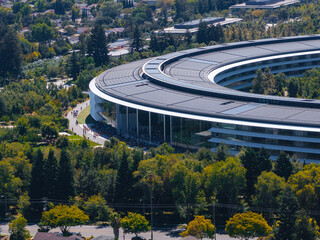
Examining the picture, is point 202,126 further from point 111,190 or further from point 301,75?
point 301,75

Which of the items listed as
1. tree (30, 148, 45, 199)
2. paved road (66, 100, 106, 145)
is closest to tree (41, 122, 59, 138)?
paved road (66, 100, 106, 145)

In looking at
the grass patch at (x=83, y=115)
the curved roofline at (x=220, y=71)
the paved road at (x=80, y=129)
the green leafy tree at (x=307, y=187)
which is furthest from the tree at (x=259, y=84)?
the green leafy tree at (x=307, y=187)

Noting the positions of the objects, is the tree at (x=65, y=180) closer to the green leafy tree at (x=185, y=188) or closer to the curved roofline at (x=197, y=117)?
the green leafy tree at (x=185, y=188)

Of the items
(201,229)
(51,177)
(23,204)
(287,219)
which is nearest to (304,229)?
(287,219)

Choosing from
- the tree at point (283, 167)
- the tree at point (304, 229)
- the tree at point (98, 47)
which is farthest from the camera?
the tree at point (98, 47)

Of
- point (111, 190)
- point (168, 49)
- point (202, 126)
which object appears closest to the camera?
point (111, 190)

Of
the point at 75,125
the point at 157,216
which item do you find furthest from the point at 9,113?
the point at 157,216
